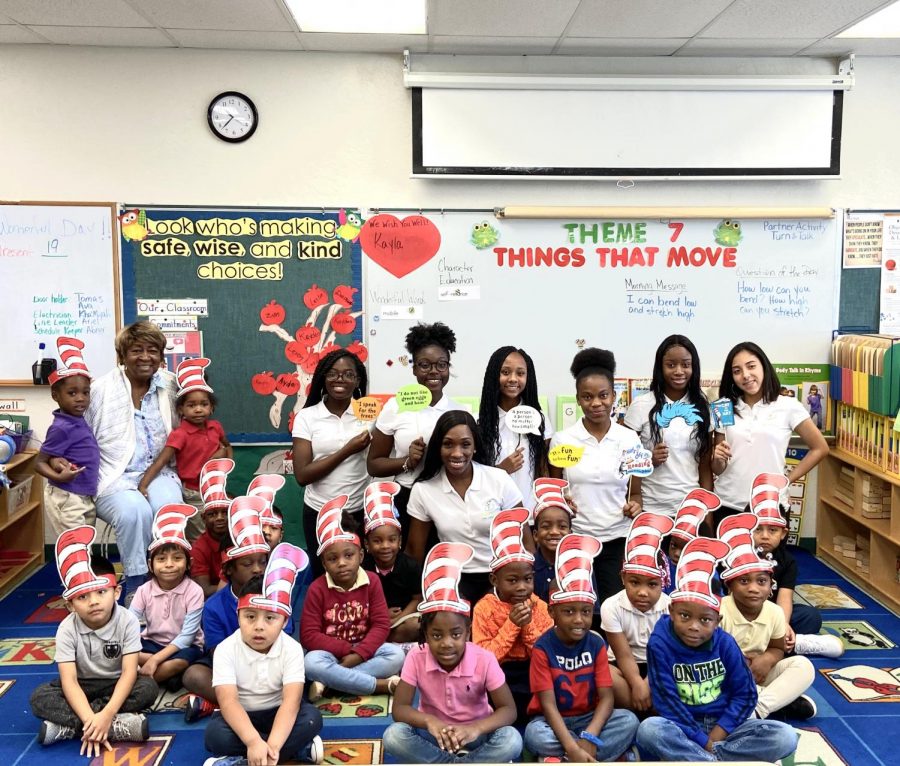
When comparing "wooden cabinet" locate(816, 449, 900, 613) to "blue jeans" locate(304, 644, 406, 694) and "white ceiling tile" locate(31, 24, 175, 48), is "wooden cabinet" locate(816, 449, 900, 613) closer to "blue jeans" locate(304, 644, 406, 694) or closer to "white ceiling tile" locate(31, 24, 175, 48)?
"blue jeans" locate(304, 644, 406, 694)

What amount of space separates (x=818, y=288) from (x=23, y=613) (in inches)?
172

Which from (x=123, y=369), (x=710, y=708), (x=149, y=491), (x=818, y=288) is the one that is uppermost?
(x=818, y=288)

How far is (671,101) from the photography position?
4.32 meters

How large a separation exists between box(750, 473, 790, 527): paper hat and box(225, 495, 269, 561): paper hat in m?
1.82

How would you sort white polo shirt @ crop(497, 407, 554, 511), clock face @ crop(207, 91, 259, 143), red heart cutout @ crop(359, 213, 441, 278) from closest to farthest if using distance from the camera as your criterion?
white polo shirt @ crop(497, 407, 554, 511)
clock face @ crop(207, 91, 259, 143)
red heart cutout @ crop(359, 213, 441, 278)

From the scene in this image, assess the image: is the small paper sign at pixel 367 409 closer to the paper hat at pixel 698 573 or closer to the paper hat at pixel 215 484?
the paper hat at pixel 215 484

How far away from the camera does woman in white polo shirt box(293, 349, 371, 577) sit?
137 inches

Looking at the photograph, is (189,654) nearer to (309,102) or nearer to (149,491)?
(149,491)

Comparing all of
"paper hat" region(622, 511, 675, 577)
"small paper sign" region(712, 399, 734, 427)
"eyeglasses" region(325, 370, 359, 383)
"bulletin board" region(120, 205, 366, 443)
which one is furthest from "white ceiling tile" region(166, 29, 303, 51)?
"paper hat" region(622, 511, 675, 577)

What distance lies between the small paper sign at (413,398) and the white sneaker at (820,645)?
1.77 meters

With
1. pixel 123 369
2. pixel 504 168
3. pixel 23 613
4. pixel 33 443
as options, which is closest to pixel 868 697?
pixel 504 168

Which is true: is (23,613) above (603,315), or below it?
below

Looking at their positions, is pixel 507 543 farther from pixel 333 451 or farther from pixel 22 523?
pixel 22 523

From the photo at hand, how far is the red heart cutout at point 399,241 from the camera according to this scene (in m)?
4.39
